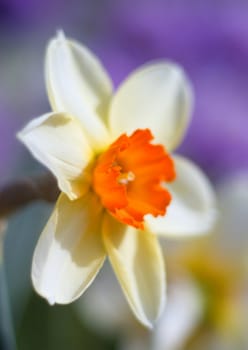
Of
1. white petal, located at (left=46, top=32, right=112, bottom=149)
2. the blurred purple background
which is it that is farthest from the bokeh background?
white petal, located at (left=46, top=32, right=112, bottom=149)

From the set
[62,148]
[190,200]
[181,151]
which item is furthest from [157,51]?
[62,148]

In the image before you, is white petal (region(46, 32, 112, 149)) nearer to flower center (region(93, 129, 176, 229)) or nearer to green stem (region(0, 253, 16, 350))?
flower center (region(93, 129, 176, 229))

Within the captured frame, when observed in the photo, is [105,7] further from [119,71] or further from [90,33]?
[119,71]

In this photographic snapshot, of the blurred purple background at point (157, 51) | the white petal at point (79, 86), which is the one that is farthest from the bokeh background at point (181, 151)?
the white petal at point (79, 86)

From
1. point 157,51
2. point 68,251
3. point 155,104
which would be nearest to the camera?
point 68,251

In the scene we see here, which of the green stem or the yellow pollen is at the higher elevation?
the yellow pollen

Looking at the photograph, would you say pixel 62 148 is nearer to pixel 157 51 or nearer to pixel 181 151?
pixel 181 151

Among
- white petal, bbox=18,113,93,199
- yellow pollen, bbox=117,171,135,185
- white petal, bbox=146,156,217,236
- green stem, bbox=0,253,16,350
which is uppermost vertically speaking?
white petal, bbox=18,113,93,199

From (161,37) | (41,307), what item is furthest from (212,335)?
(161,37)
